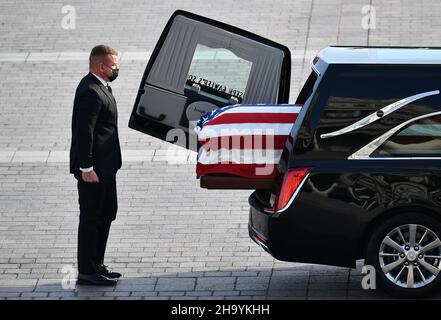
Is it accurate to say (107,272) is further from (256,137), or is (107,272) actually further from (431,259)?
(431,259)

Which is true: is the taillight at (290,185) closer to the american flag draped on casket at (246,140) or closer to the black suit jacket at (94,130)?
the american flag draped on casket at (246,140)

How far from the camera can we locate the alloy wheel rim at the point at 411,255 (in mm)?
9219

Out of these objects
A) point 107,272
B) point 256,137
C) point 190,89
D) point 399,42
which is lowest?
point 107,272

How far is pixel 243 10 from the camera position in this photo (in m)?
17.6

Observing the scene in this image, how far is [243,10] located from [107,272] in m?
8.20

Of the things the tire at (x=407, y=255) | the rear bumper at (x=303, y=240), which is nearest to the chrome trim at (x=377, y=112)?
the rear bumper at (x=303, y=240)

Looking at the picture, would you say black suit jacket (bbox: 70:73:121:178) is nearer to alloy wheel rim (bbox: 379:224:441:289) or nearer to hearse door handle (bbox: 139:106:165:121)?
hearse door handle (bbox: 139:106:165:121)

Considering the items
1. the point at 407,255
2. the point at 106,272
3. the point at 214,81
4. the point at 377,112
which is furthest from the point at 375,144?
the point at 106,272

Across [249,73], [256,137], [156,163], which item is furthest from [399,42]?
[256,137]

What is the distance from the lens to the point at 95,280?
999 cm

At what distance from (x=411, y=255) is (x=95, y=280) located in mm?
2540

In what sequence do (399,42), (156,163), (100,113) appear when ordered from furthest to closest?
(399,42), (156,163), (100,113)

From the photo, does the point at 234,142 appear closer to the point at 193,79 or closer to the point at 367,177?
the point at 367,177

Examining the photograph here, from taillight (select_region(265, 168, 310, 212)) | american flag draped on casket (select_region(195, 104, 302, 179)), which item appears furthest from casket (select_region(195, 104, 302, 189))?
taillight (select_region(265, 168, 310, 212))
